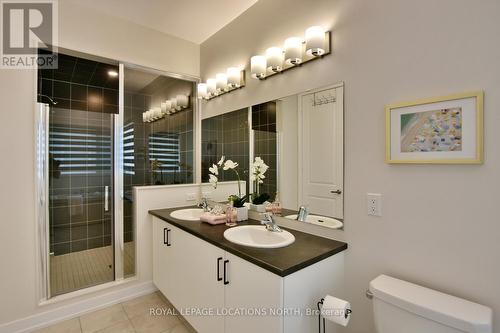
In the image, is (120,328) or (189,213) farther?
(189,213)

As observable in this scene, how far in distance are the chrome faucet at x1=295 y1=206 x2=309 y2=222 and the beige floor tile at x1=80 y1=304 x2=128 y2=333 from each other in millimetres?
1803

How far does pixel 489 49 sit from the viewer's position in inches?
41.9

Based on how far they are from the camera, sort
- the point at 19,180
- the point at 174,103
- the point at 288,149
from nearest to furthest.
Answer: the point at 288,149 < the point at 19,180 < the point at 174,103

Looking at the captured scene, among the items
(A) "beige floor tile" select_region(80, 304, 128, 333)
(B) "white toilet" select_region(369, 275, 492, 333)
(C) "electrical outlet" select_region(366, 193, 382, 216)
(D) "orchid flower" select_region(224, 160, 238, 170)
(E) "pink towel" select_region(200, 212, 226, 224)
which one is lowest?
(A) "beige floor tile" select_region(80, 304, 128, 333)

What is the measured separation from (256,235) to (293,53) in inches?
52.6

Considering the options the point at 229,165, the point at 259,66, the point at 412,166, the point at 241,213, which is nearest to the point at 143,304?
the point at 241,213

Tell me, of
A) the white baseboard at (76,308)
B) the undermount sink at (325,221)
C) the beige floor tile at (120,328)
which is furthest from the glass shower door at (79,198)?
the undermount sink at (325,221)

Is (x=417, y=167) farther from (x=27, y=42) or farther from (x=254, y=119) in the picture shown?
(x=27, y=42)

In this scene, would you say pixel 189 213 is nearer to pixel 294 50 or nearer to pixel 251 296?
pixel 251 296

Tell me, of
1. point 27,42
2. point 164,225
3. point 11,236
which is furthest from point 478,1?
point 11,236

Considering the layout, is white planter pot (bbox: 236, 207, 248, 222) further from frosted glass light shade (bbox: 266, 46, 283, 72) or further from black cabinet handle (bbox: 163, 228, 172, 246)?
frosted glass light shade (bbox: 266, 46, 283, 72)

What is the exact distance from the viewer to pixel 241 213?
7.13 feet

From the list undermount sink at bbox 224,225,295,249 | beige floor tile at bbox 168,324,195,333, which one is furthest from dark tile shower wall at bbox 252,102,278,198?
beige floor tile at bbox 168,324,195,333

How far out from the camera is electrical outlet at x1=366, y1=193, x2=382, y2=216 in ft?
4.63
